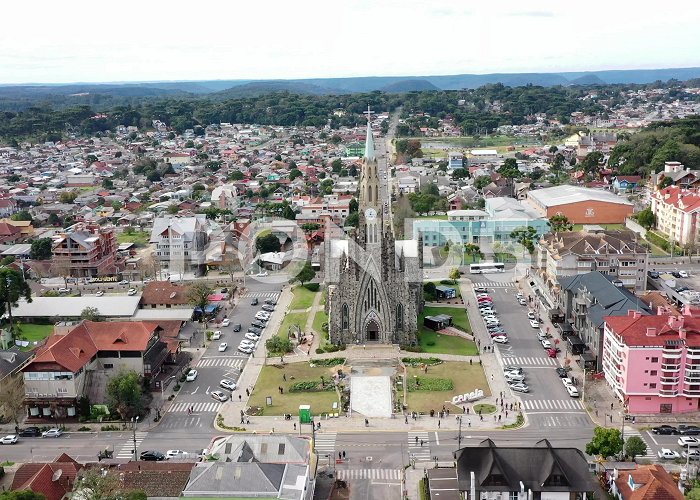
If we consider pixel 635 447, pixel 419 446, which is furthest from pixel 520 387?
pixel 635 447

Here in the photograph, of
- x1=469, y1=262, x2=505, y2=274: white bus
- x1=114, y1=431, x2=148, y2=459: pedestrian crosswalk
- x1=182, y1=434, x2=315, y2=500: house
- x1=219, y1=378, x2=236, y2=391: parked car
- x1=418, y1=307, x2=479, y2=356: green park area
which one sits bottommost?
x1=114, y1=431, x2=148, y2=459: pedestrian crosswalk

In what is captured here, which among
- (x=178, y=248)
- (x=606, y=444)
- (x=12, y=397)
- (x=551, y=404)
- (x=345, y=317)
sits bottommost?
(x=551, y=404)

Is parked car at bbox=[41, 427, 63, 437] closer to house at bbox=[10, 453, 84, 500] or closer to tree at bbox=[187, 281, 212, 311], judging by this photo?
house at bbox=[10, 453, 84, 500]

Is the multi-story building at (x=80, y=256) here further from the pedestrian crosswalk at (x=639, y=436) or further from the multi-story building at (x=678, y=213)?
the multi-story building at (x=678, y=213)

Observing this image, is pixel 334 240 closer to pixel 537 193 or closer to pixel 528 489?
pixel 528 489

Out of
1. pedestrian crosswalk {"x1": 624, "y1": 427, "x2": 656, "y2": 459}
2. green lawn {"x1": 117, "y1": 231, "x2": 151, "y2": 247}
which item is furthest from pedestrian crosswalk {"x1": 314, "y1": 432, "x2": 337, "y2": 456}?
green lawn {"x1": 117, "y1": 231, "x2": 151, "y2": 247}

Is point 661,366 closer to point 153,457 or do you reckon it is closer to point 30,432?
point 153,457

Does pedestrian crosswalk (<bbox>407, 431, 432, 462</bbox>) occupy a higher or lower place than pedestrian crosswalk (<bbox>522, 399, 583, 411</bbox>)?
lower

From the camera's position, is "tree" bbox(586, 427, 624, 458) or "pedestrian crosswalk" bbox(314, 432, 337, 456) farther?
"pedestrian crosswalk" bbox(314, 432, 337, 456)
